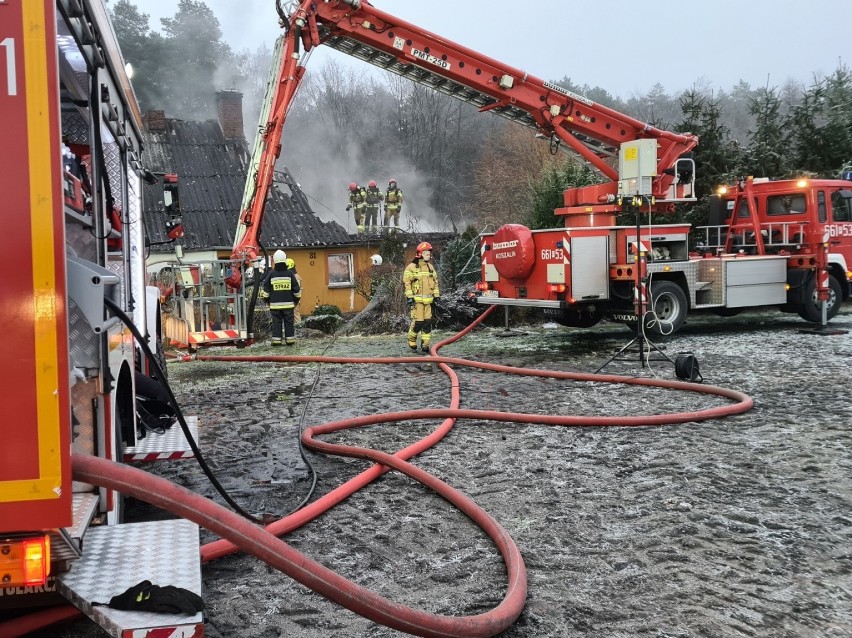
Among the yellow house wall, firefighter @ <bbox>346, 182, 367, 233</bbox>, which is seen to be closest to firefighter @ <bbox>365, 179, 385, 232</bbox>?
firefighter @ <bbox>346, 182, 367, 233</bbox>

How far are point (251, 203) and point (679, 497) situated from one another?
8407mm

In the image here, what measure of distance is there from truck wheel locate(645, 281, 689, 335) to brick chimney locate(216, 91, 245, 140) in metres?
20.8

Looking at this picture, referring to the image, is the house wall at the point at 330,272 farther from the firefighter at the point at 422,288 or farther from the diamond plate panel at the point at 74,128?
the diamond plate panel at the point at 74,128

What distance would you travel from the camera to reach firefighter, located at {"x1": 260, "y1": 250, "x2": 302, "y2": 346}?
39.6ft

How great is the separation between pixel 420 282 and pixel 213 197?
52.9 ft

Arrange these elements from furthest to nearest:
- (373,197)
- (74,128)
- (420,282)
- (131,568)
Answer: (373,197), (420,282), (74,128), (131,568)

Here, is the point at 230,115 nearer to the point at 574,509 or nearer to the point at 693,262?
the point at 693,262

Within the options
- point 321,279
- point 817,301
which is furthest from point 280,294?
point 321,279

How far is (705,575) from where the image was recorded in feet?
10.8

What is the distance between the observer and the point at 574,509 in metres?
4.15

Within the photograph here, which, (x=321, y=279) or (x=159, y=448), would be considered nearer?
(x=159, y=448)

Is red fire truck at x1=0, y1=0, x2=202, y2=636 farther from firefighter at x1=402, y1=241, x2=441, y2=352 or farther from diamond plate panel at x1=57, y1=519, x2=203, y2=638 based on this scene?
firefighter at x1=402, y1=241, x2=441, y2=352

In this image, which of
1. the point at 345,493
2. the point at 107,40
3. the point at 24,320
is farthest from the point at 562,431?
the point at 24,320

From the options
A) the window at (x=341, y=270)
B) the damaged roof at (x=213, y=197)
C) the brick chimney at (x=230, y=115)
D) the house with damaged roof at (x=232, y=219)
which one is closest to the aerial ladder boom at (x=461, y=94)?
the house with damaged roof at (x=232, y=219)
